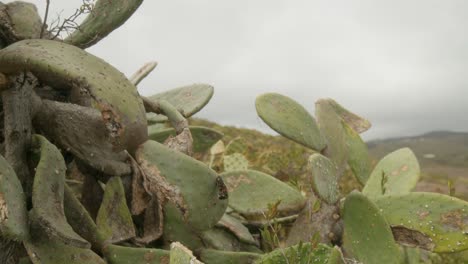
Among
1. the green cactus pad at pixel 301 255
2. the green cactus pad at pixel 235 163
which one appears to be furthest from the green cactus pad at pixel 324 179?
the green cactus pad at pixel 235 163

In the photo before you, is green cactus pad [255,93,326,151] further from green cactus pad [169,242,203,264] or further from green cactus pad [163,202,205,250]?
green cactus pad [169,242,203,264]

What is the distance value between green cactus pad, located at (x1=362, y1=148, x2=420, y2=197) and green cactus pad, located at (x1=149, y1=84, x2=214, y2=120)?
0.70 metres

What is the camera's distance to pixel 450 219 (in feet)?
5.00

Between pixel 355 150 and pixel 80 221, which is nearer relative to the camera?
pixel 80 221

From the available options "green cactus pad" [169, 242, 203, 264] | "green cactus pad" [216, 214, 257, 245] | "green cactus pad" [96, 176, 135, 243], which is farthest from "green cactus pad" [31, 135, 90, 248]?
"green cactus pad" [216, 214, 257, 245]

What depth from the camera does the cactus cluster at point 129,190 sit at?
1.11m

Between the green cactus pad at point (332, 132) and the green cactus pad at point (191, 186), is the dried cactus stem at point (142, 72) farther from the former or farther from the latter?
the green cactus pad at point (191, 186)

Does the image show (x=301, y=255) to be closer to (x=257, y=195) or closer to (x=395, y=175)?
(x=257, y=195)

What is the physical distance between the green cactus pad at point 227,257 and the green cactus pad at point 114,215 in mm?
215

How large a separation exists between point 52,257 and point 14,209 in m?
0.16

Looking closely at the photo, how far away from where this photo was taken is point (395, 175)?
204 centimetres

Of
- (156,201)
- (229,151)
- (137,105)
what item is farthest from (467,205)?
(229,151)

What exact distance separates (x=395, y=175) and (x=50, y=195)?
4.38 ft

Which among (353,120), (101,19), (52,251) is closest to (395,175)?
(353,120)
